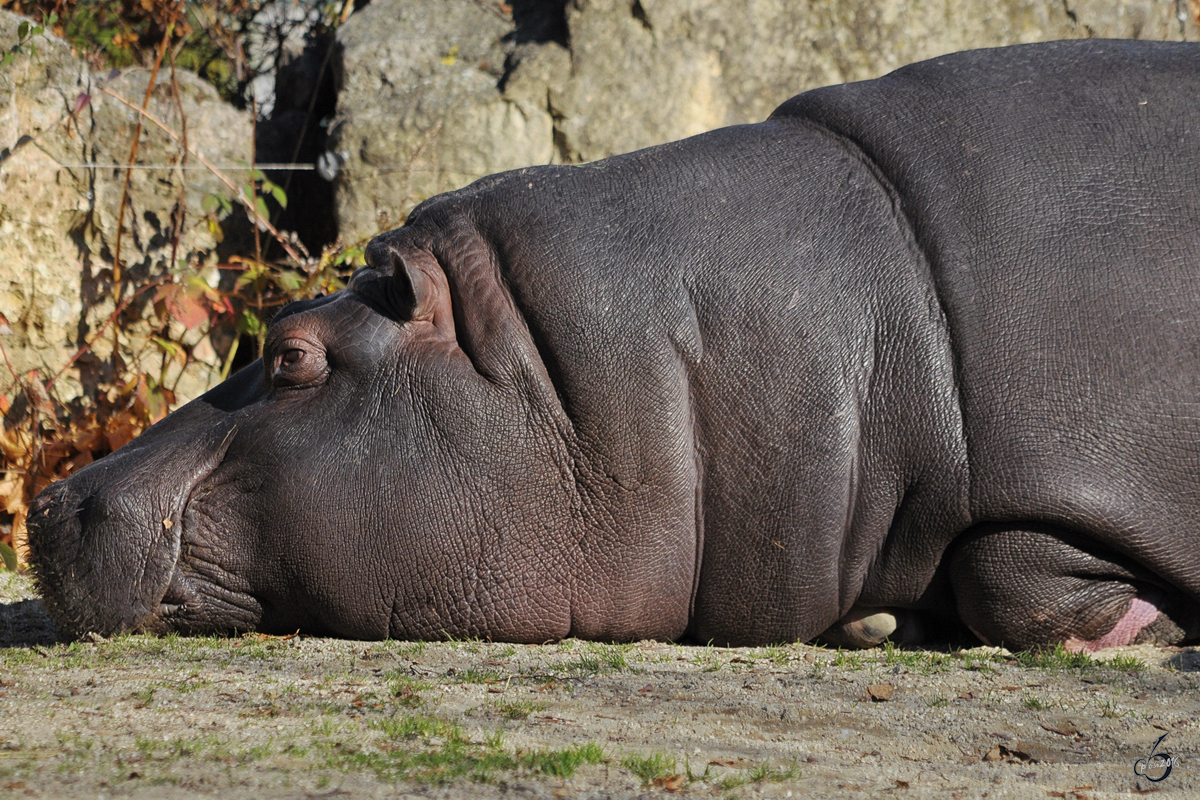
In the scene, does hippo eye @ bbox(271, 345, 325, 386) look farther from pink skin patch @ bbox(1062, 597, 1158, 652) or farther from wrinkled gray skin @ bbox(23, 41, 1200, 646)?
pink skin patch @ bbox(1062, 597, 1158, 652)

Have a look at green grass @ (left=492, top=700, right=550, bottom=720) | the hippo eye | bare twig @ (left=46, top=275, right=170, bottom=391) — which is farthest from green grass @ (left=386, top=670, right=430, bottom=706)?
bare twig @ (left=46, top=275, right=170, bottom=391)

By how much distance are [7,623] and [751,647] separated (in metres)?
2.42

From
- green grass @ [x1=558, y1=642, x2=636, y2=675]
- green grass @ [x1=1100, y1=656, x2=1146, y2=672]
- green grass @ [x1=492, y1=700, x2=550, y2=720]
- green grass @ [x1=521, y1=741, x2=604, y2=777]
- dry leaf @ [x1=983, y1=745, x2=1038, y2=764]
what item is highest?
green grass @ [x1=521, y1=741, x2=604, y2=777]

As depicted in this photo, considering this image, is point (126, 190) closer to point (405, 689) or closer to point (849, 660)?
point (405, 689)

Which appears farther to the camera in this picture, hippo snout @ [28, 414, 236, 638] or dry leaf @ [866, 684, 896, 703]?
hippo snout @ [28, 414, 236, 638]

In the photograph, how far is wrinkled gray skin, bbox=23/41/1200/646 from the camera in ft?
10.4

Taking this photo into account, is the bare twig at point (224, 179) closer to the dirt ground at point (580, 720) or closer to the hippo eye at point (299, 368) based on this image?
the hippo eye at point (299, 368)

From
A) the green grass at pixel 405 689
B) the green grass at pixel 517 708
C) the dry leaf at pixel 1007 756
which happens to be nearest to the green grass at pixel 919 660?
the dry leaf at pixel 1007 756

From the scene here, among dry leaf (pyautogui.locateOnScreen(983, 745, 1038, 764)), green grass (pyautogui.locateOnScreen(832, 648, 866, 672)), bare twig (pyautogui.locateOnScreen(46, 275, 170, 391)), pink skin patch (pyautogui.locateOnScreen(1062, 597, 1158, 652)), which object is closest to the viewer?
dry leaf (pyautogui.locateOnScreen(983, 745, 1038, 764))

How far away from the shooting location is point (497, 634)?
3398 millimetres

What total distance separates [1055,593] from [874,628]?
532mm

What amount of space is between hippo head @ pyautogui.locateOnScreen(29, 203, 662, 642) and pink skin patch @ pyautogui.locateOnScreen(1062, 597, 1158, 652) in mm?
1437

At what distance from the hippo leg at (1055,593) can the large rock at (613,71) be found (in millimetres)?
4020

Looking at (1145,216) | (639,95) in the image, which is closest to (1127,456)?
(1145,216)
